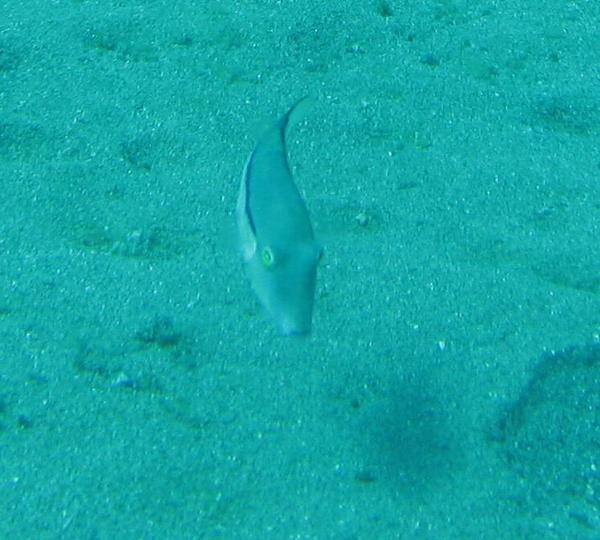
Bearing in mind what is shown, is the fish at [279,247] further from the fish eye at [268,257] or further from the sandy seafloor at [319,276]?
the sandy seafloor at [319,276]

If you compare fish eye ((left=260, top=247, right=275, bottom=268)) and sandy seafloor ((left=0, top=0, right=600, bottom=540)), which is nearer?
fish eye ((left=260, top=247, right=275, bottom=268))

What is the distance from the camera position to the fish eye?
6.80 ft

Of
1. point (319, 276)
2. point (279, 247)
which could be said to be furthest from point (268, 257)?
point (319, 276)

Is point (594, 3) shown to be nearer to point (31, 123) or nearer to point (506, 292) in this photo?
point (506, 292)

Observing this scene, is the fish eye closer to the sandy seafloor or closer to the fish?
the fish

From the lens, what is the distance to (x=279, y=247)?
6.84 ft

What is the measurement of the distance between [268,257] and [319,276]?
5.81ft

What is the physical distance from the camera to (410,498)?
3.05m

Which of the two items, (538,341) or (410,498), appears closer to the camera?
(410,498)

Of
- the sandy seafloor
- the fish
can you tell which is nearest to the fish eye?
the fish

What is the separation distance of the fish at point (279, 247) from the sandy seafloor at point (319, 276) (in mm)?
242

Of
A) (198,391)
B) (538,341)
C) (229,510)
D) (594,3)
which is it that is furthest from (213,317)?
(594,3)

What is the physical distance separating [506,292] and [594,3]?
9.94ft

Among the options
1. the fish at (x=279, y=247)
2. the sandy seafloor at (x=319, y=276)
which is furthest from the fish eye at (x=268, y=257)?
the sandy seafloor at (x=319, y=276)
